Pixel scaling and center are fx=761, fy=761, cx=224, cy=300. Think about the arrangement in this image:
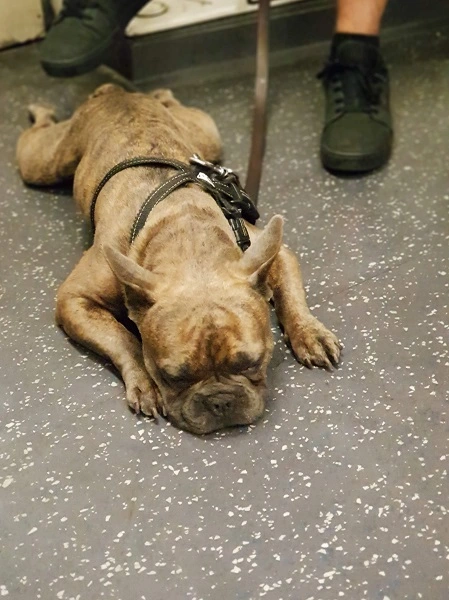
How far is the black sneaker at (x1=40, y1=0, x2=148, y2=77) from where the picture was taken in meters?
2.92

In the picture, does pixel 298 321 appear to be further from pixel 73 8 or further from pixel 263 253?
pixel 73 8

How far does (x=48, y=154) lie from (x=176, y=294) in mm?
1216

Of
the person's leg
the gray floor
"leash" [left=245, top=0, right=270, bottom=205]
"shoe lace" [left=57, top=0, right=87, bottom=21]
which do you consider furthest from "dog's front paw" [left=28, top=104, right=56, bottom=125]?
the person's leg

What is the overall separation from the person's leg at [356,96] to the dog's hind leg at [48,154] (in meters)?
0.91

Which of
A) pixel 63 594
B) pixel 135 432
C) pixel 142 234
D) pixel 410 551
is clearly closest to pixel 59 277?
pixel 142 234

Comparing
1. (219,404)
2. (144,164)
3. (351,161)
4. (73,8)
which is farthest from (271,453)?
(73,8)

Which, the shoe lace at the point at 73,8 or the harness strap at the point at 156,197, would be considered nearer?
the harness strap at the point at 156,197

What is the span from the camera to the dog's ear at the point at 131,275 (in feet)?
5.32

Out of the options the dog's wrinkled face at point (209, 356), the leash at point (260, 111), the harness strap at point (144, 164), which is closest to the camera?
the dog's wrinkled face at point (209, 356)

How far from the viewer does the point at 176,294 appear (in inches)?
65.5

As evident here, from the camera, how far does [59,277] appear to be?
230 centimetres

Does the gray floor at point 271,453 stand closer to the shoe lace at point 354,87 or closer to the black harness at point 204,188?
the black harness at point 204,188

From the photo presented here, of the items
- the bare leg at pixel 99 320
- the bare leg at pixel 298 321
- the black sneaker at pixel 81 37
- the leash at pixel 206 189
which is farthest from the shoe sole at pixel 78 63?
the bare leg at pixel 298 321

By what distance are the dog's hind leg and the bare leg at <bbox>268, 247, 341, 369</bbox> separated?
0.87m
